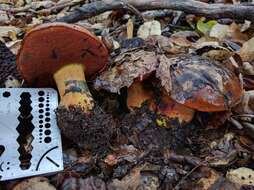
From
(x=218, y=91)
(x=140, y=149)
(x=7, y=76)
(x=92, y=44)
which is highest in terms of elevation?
(x=92, y=44)

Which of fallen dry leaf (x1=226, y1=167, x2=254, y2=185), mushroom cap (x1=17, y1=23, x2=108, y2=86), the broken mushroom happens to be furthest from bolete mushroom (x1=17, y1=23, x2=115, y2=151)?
Answer: fallen dry leaf (x1=226, y1=167, x2=254, y2=185)

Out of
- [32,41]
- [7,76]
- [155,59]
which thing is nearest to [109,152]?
[155,59]

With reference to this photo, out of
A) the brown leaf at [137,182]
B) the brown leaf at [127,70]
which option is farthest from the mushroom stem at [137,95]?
the brown leaf at [137,182]

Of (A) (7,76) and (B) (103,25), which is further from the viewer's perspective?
(B) (103,25)

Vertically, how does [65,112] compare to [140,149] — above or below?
above

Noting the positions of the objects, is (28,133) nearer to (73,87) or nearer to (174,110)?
(73,87)

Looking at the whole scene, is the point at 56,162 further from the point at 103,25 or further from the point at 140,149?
the point at 103,25
